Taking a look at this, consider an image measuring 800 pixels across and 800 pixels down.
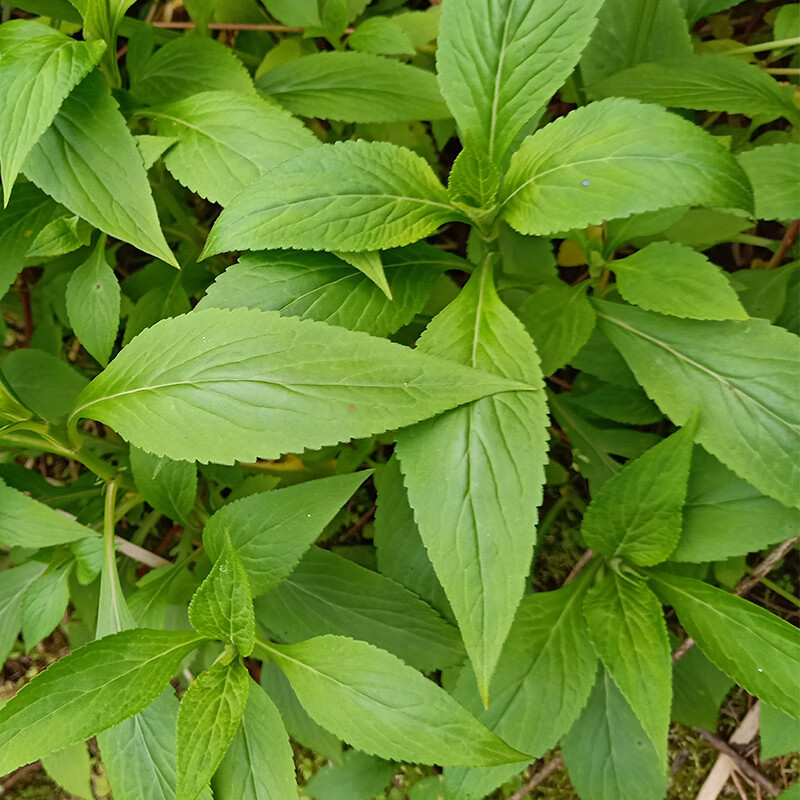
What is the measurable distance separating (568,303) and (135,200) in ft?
2.30

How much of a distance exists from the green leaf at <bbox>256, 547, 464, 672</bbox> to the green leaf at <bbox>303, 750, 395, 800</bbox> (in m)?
0.49

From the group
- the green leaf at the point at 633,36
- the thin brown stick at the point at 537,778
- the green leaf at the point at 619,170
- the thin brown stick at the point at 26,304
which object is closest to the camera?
the green leaf at the point at 619,170

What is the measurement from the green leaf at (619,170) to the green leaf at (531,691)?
0.69 meters

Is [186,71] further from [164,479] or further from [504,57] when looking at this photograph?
[164,479]

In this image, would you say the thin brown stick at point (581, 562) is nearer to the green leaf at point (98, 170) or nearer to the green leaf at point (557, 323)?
the green leaf at point (557, 323)

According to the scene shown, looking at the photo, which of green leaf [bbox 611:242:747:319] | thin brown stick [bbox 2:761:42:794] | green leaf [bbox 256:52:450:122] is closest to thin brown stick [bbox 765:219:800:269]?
green leaf [bbox 611:242:747:319]

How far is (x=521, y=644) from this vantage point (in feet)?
3.66

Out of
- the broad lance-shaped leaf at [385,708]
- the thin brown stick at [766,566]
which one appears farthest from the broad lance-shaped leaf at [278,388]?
the thin brown stick at [766,566]

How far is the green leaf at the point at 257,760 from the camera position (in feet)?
3.16

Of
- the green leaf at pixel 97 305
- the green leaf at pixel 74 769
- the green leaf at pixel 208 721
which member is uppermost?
the green leaf at pixel 97 305

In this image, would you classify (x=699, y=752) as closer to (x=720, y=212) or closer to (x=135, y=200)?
(x=720, y=212)

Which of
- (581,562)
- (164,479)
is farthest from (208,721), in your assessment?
(581,562)

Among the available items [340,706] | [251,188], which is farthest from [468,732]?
[251,188]

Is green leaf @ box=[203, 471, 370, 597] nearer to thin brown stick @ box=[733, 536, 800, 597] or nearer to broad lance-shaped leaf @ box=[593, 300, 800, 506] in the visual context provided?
broad lance-shaped leaf @ box=[593, 300, 800, 506]
